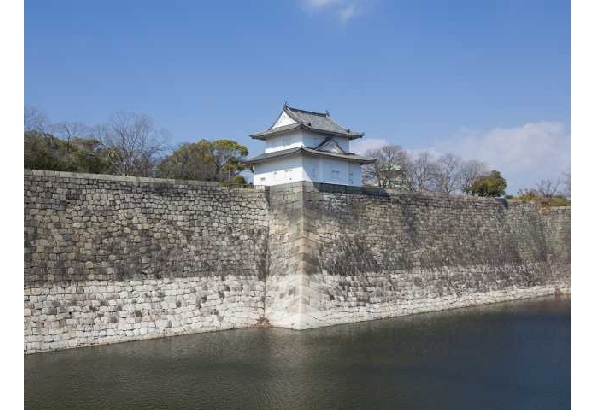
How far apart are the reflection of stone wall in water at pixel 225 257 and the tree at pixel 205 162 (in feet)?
33.5

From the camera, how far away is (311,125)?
21.0 m

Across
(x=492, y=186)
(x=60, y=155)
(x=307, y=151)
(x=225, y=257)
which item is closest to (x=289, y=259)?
(x=225, y=257)

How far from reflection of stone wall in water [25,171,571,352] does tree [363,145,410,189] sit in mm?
20217

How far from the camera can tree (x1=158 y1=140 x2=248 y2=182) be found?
2600 cm

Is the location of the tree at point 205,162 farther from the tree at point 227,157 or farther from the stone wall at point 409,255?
the stone wall at point 409,255

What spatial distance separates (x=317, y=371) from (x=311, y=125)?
13258mm

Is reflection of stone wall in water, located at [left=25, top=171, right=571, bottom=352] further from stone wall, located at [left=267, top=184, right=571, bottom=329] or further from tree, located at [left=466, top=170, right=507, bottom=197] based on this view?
tree, located at [left=466, top=170, right=507, bottom=197]

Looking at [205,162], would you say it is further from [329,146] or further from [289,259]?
[289,259]

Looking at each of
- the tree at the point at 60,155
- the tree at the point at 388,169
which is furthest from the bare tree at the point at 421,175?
the tree at the point at 60,155

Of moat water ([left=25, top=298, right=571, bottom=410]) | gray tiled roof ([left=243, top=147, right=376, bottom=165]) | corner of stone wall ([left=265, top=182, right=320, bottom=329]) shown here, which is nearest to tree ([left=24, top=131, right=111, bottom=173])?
gray tiled roof ([left=243, top=147, right=376, bottom=165])

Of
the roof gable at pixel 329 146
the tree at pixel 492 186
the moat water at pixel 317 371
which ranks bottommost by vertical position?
the moat water at pixel 317 371

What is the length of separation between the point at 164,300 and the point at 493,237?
1319 centimetres

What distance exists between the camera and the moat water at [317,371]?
7723 millimetres
